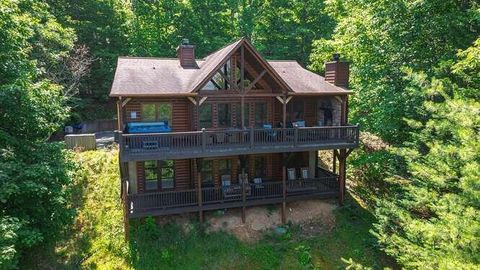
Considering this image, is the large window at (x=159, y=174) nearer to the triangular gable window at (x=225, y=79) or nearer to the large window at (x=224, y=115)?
the large window at (x=224, y=115)

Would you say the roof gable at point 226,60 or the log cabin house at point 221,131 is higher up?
the roof gable at point 226,60

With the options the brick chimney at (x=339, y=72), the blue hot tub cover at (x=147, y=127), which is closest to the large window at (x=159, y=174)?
the blue hot tub cover at (x=147, y=127)

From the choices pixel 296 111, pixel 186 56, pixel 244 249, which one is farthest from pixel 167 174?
pixel 296 111

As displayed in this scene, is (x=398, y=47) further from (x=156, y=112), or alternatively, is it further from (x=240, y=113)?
(x=156, y=112)

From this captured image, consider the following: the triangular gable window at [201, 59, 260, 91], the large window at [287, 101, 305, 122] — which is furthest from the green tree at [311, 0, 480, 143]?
the triangular gable window at [201, 59, 260, 91]

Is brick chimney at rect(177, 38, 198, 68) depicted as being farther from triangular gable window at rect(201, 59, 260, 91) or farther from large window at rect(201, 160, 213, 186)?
large window at rect(201, 160, 213, 186)

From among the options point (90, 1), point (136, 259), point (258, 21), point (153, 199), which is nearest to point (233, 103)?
point (153, 199)
